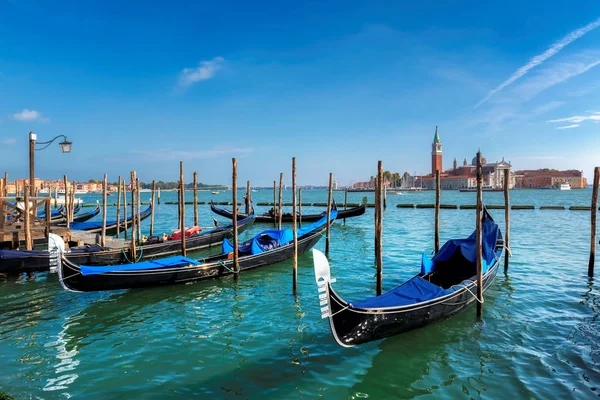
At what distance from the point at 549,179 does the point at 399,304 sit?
381ft

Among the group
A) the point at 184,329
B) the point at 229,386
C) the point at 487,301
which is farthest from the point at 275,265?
the point at 229,386

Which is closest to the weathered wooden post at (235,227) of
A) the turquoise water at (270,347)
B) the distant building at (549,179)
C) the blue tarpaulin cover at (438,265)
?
the turquoise water at (270,347)

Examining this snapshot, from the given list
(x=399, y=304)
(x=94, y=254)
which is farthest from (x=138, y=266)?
(x=399, y=304)

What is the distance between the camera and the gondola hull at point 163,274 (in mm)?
6086

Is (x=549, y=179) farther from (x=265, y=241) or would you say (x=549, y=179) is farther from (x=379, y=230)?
(x=379, y=230)

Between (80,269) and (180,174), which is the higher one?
(180,174)

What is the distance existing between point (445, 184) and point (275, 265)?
4004 inches

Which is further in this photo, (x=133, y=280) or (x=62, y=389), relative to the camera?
(x=133, y=280)

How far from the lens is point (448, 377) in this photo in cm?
396

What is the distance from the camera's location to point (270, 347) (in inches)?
183

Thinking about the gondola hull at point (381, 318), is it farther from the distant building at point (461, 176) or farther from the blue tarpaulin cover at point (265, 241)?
the distant building at point (461, 176)

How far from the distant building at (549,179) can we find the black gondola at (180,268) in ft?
364

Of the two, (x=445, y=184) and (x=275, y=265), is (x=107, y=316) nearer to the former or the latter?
(x=275, y=265)

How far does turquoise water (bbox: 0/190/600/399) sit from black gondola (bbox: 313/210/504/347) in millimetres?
258
